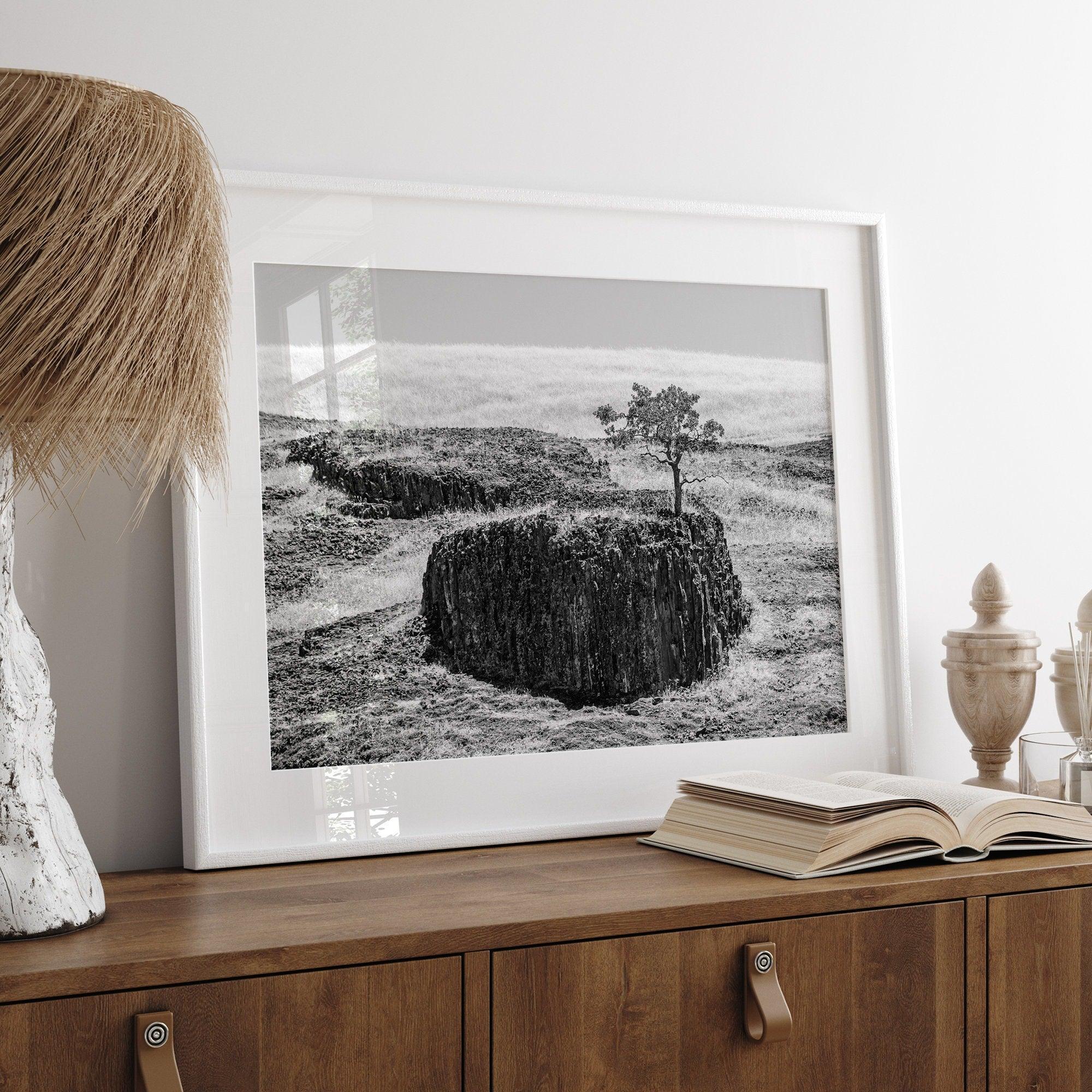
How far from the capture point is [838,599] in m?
1.51

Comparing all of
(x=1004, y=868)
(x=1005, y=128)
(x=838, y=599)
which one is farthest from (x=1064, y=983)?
(x=1005, y=128)

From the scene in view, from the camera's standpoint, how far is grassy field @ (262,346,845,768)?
1292 mm

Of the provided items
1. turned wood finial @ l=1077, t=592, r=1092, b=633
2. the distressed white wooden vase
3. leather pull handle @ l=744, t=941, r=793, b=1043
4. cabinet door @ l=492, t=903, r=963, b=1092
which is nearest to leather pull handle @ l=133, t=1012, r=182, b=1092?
the distressed white wooden vase

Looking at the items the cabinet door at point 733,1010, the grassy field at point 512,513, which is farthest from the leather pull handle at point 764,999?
the grassy field at point 512,513

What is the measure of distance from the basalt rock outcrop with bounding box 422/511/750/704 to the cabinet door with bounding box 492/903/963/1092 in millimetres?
413

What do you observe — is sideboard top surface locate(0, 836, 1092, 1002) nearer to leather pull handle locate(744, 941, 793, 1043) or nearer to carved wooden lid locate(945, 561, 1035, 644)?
leather pull handle locate(744, 941, 793, 1043)

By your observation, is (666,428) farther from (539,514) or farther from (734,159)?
(734,159)

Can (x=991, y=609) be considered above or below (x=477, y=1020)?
above

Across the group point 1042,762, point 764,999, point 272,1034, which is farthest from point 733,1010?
point 1042,762

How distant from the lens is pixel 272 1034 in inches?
36.3

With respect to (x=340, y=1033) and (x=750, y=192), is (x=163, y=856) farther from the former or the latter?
(x=750, y=192)

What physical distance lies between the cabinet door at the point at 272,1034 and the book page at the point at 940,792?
0.55m

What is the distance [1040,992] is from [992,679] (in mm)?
423

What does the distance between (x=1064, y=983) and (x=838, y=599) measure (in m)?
0.53
